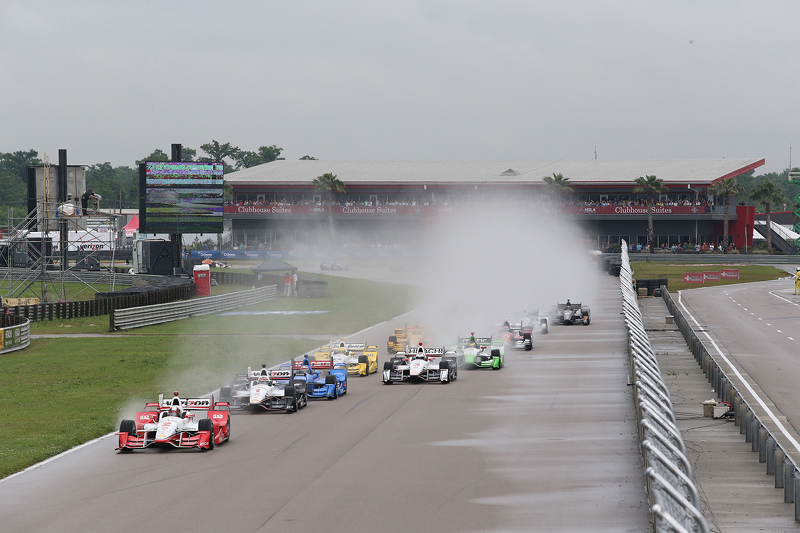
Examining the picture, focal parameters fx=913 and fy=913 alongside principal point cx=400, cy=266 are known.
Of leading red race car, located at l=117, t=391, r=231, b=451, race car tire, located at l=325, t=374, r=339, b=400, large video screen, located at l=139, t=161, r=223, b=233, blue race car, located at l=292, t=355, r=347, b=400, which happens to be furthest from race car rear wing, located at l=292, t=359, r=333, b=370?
large video screen, located at l=139, t=161, r=223, b=233

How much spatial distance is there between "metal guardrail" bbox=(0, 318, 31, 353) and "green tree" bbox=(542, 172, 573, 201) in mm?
90857

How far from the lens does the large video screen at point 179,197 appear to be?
6719 cm

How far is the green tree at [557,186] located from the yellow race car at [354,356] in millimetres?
93648

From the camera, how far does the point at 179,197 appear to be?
67.8 metres

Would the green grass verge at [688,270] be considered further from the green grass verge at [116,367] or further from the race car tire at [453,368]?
the race car tire at [453,368]

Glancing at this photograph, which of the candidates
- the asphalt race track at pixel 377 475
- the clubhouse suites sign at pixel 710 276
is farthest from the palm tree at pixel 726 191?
the asphalt race track at pixel 377 475

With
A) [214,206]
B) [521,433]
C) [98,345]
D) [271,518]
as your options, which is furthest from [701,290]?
[271,518]

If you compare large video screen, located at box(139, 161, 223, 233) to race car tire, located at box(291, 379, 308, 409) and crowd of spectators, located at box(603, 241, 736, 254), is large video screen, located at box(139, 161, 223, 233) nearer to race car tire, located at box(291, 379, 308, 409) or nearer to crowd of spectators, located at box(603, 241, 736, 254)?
race car tire, located at box(291, 379, 308, 409)

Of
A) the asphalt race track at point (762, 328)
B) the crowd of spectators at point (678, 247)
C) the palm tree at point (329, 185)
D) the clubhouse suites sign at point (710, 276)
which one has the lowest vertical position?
the asphalt race track at point (762, 328)

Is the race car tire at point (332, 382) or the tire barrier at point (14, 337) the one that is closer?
the race car tire at point (332, 382)

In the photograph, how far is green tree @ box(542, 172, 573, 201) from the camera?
122938 millimetres

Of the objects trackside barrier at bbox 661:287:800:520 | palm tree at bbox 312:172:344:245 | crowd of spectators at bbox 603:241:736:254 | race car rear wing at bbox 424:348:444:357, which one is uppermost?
palm tree at bbox 312:172:344:245

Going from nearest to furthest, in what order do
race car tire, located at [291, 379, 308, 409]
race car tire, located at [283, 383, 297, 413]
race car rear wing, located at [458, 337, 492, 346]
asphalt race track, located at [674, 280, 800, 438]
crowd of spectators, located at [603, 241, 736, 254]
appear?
race car tire, located at [283, 383, 297, 413] → race car tire, located at [291, 379, 308, 409] → asphalt race track, located at [674, 280, 800, 438] → race car rear wing, located at [458, 337, 492, 346] → crowd of spectators, located at [603, 241, 736, 254]

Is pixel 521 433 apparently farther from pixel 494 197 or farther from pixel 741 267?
pixel 494 197
